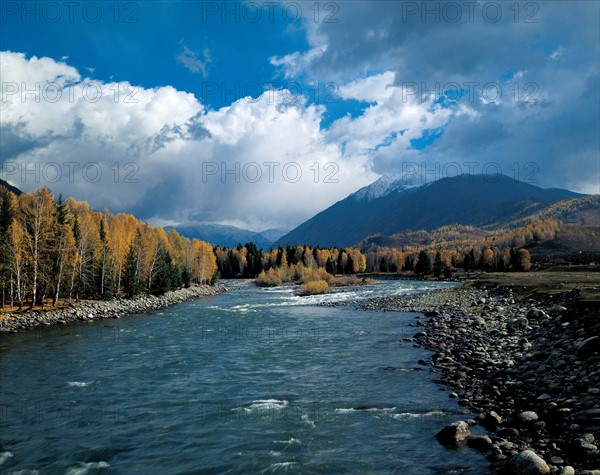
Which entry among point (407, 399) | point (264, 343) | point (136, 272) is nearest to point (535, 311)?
point (407, 399)

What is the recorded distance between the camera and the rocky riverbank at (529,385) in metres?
11.0

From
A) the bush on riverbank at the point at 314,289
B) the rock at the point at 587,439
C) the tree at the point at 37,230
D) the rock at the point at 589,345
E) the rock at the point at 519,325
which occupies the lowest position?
the bush on riverbank at the point at 314,289

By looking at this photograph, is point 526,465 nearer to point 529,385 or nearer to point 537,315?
point 529,385

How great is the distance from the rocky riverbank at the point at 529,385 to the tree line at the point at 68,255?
146ft

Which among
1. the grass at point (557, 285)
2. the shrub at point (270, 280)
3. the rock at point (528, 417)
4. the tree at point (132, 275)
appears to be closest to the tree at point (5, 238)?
the tree at point (132, 275)

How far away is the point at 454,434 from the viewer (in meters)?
12.9

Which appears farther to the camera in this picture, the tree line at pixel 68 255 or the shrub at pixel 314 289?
the shrub at pixel 314 289

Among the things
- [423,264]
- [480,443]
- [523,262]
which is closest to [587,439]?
[480,443]

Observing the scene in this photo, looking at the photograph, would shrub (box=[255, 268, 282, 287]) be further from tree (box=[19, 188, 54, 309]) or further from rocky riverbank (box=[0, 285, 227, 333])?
tree (box=[19, 188, 54, 309])

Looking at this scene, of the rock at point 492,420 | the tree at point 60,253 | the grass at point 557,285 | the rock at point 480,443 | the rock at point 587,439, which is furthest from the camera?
the tree at point 60,253

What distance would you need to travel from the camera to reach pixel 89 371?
77.6 feet

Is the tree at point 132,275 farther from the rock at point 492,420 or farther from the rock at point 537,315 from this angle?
the rock at point 492,420

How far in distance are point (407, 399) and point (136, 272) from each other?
60735 mm

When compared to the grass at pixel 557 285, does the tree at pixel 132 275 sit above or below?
above
